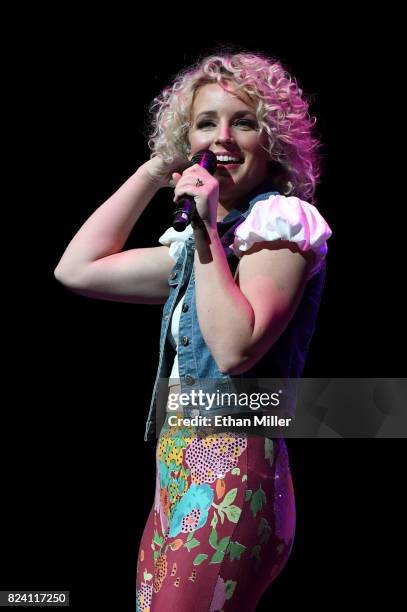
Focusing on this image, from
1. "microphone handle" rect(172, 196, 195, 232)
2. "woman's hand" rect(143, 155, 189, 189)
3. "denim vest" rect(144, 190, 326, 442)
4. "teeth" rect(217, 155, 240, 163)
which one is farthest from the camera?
"woman's hand" rect(143, 155, 189, 189)

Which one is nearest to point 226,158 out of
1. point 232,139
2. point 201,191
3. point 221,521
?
point 232,139

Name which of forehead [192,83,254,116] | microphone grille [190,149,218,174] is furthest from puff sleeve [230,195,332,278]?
forehead [192,83,254,116]

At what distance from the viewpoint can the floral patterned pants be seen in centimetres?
142

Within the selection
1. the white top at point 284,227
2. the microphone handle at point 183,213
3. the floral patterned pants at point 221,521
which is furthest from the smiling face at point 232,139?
the floral patterned pants at point 221,521

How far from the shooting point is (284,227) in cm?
149

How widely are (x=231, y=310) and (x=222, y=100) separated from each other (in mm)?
509

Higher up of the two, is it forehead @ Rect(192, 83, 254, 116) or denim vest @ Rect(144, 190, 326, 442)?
forehead @ Rect(192, 83, 254, 116)

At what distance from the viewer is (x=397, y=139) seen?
2.41 metres

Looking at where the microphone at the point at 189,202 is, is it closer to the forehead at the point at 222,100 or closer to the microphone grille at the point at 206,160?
the microphone grille at the point at 206,160

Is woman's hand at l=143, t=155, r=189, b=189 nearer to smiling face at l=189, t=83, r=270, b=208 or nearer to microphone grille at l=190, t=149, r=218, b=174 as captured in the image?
smiling face at l=189, t=83, r=270, b=208

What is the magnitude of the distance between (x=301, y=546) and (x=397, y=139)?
120cm

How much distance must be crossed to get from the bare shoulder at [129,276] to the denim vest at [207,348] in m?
0.17

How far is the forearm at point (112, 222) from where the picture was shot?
1924mm

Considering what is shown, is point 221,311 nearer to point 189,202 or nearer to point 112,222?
point 189,202
